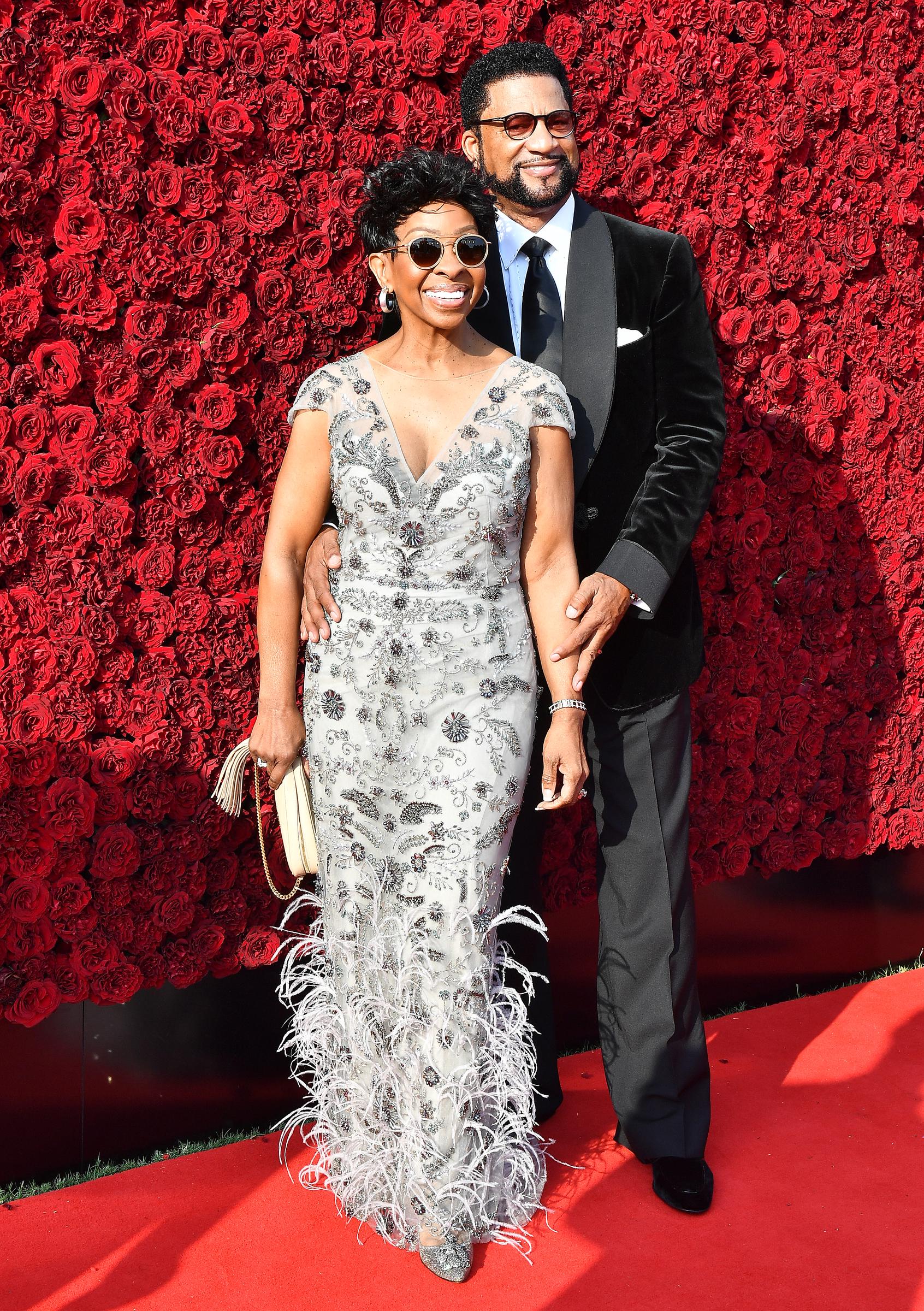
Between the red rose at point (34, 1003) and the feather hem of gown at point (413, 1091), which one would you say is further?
the red rose at point (34, 1003)

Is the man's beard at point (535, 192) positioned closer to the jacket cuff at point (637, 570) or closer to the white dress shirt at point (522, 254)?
the white dress shirt at point (522, 254)

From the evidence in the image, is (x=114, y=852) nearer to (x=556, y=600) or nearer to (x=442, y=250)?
(x=556, y=600)

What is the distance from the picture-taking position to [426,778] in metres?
2.45

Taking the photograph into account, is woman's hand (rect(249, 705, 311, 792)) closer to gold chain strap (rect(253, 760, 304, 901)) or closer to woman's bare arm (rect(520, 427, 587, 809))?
gold chain strap (rect(253, 760, 304, 901))

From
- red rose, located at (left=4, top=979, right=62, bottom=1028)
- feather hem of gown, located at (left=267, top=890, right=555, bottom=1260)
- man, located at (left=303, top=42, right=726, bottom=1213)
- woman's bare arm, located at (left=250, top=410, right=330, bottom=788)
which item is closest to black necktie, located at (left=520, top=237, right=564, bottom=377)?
man, located at (left=303, top=42, right=726, bottom=1213)

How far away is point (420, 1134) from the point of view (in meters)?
2.48

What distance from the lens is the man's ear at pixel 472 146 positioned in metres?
2.75

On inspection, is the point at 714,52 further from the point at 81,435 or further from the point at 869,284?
the point at 81,435

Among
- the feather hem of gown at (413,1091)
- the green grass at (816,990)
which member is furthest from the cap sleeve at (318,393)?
the green grass at (816,990)

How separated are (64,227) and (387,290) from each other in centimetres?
75

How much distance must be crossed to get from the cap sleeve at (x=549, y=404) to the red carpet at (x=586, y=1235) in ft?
5.75

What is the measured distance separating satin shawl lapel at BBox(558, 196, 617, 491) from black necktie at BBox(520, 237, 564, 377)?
0.03m

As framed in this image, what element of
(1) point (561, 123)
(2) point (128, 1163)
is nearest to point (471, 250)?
(1) point (561, 123)

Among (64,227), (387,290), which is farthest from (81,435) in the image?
(387,290)
